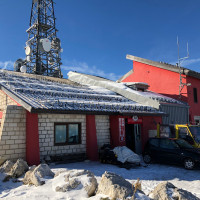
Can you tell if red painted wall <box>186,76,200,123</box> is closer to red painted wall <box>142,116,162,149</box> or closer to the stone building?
the stone building

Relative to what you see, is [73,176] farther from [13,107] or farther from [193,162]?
[193,162]

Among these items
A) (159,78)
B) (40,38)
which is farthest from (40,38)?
(159,78)

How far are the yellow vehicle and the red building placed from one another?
269 inches

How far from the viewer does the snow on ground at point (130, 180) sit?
6.03 m

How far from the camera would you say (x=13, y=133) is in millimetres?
9875

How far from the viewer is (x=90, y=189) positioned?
5879 mm

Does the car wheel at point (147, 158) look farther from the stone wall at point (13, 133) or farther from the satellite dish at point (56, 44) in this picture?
the satellite dish at point (56, 44)

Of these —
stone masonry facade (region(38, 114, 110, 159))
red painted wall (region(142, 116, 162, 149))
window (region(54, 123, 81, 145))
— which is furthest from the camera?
red painted wall (region(142, 116, 162, 149))

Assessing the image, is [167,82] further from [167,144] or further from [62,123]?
[62,123]

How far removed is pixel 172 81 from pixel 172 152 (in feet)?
37.0

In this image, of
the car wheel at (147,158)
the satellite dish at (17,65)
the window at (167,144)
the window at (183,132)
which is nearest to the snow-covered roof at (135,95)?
the window at (183,132)

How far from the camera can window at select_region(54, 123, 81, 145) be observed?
11.2 m

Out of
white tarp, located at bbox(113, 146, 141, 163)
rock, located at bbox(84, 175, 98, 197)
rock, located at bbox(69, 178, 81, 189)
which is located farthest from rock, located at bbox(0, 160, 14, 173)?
white tarp, located at bbox(113, 146, 141, 163)

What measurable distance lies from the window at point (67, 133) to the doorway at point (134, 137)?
13.8 ft
